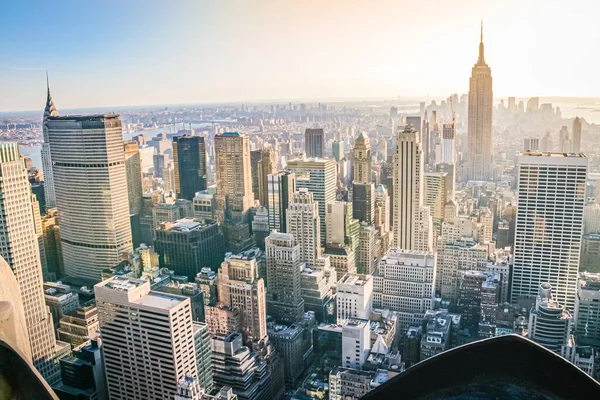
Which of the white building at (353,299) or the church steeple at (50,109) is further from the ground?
the church steeple at (50,109)

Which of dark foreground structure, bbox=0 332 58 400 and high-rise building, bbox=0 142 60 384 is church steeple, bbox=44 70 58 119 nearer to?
high-rise building, bbox=0 142 60 384

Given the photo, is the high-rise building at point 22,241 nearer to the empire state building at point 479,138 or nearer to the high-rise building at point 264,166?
the high-rise building at point 264,166

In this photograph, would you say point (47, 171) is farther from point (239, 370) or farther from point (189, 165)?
point (239, 370)

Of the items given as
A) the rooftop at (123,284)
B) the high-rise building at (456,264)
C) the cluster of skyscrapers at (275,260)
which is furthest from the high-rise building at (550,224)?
the rooftop at (123,284)

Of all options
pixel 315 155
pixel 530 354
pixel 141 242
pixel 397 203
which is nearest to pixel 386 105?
pixel 397 203

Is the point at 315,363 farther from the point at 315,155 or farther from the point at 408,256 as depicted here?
the point at 315,155
